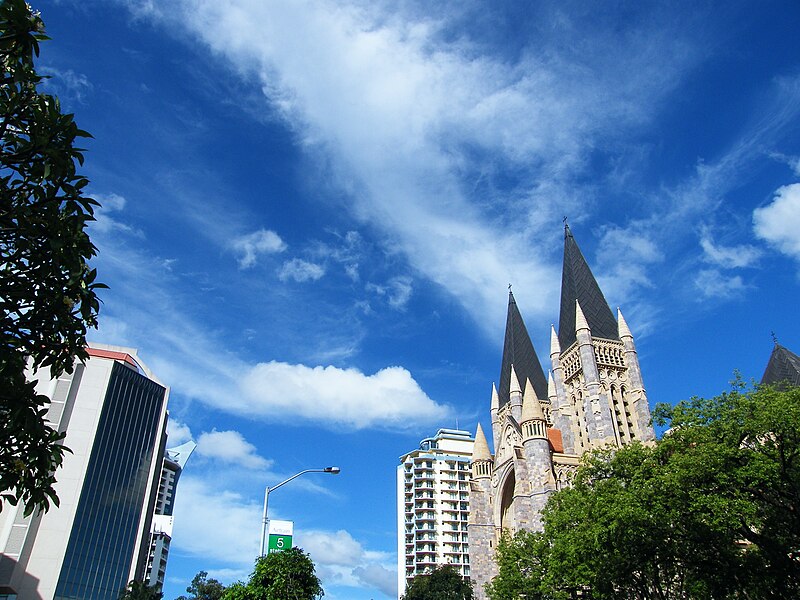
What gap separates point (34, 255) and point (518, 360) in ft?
218

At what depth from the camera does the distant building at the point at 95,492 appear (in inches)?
2340

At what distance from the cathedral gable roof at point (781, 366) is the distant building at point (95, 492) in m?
66.7

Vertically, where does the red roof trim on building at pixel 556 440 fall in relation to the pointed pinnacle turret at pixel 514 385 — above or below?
below

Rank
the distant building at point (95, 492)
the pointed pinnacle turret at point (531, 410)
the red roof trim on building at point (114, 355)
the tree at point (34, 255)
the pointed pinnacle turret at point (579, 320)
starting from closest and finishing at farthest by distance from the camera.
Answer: the tree at point (34, 255) < the pointed pinnacle turret at point (531, 410) < the pointed pinnacle turret at point (579, 320) < the distant building at point (95, 492) < the red roof trim on building at point (114, 355)

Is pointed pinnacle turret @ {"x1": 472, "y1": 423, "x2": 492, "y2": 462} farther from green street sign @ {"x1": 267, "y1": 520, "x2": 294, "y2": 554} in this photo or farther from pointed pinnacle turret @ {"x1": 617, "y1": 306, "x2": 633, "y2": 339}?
green street sign @ {"x1": 267, "y1": 520, "x2": 294, "y2": 554}

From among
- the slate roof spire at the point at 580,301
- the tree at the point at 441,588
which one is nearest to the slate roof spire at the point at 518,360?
the slate roof spire at the point at 580,301

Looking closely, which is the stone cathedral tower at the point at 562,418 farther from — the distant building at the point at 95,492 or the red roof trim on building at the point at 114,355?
the red roof trim on building at the point at 114,355

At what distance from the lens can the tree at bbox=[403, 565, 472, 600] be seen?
198 ft

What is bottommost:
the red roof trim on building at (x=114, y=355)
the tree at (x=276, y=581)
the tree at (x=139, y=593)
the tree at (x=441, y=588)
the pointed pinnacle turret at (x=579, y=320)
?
the tree at (x=276, y=581)

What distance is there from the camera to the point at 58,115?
683 centimetres

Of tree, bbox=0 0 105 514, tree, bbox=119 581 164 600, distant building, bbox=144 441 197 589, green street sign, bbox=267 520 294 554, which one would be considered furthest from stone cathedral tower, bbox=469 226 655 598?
distant building, bbox=144 441 197 589

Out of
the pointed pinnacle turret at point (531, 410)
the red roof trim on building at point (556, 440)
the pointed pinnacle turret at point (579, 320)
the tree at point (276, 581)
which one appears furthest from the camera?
the pointed pinnacle turret at point (579, 320)

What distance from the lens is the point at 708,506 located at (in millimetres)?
19031

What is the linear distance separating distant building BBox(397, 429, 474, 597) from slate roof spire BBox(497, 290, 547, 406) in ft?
97.5
